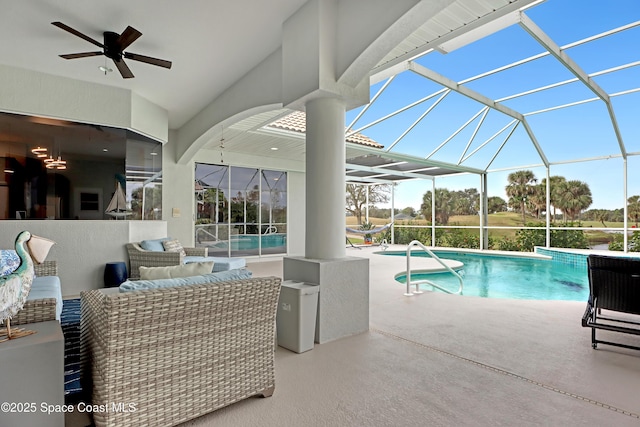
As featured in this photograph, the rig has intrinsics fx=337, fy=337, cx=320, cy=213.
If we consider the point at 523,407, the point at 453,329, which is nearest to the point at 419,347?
the point at 453,329

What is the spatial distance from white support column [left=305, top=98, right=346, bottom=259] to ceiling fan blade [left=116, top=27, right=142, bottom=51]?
1797mm

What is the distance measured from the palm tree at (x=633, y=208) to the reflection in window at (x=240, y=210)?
941cm

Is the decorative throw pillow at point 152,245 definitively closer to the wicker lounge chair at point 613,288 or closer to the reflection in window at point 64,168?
the reflection in window at point 64,168

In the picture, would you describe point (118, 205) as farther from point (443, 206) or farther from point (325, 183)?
point (443, 206)

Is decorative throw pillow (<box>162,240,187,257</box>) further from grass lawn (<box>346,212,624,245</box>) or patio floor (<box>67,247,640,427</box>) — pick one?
grass lawn (<box>346,212,624,245</box>)

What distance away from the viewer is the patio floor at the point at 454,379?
1965 millimetres

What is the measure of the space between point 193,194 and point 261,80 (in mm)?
4221

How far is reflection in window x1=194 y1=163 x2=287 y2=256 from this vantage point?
828cm

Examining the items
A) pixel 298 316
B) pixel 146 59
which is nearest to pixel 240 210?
pixel 146 59

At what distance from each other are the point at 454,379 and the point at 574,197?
35.5 feet

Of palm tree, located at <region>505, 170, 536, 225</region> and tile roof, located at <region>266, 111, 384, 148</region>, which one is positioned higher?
tile roof, located at <region>266, 111, 384, 148</region>

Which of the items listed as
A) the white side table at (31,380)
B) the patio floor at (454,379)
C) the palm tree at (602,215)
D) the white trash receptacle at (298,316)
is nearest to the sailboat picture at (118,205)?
the white trash receptacle at (298,316)

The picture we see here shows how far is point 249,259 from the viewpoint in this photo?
29.0 ft

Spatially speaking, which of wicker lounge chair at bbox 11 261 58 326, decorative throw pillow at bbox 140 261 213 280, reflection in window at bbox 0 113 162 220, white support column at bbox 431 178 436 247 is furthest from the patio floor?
white support column at bbox 431 178 436 247
